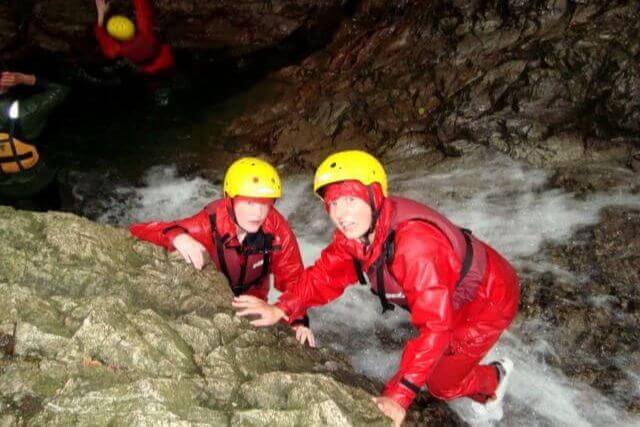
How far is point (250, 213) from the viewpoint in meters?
4.31

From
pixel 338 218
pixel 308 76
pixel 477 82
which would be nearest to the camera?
pixel 338 218

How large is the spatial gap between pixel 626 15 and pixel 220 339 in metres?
8.44

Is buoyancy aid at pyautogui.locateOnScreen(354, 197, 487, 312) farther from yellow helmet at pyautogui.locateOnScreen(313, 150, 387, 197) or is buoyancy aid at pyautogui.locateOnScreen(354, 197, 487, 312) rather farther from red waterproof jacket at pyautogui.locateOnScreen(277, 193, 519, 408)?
yellow helmet at pyautogui.locateOnScreen(313, 150, 387, 197)

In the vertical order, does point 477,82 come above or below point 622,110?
above

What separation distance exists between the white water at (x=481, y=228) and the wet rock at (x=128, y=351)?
7.31 feet

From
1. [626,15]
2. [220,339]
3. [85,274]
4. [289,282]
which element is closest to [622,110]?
[626,15]

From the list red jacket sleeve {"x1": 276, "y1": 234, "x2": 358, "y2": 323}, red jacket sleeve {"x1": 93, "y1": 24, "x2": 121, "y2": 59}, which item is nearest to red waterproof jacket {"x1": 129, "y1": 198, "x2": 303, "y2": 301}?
red jacket sleeve {"x1": 276, "y1": 234, "x2": 358, "y2": 323}

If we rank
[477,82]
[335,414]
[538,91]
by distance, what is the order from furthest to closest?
1. [477,82]
2. [538,91]
3. [335,414]

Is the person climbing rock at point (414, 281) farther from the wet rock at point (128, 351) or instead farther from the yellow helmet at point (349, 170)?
the wet rock at point (128, 351)

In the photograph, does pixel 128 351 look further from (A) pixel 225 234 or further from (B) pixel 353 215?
(A) pixel 225 234

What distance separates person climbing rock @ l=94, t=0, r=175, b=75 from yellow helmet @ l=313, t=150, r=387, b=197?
28.1ft

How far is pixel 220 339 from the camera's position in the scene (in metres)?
3.19

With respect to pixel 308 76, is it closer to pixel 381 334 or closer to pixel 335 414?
pixel 381 334

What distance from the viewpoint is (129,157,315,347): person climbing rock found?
4.23 m
